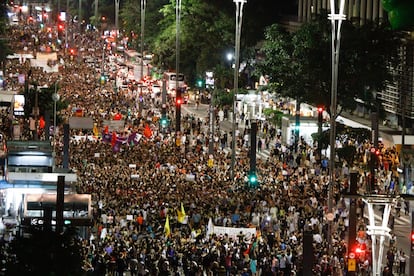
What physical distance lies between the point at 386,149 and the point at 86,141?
14.8m

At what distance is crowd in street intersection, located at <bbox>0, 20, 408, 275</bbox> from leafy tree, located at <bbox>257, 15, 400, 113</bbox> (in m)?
3.66

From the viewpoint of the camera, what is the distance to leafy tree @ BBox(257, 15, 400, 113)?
71875mm

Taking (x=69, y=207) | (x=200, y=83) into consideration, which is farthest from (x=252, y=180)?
(x=200, y=83)

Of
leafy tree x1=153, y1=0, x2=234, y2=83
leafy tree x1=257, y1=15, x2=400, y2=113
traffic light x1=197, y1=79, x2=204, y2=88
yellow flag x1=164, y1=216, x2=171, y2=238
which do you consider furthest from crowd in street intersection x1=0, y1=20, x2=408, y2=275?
leafy tree x1=153, y1=0, x2=234, y2=83

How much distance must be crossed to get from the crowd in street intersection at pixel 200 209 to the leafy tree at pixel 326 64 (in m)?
3.66

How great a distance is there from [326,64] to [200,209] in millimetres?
28190

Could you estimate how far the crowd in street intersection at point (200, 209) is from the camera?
121 feet

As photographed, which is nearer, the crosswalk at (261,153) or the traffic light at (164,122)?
the crosswalk at (261,153)

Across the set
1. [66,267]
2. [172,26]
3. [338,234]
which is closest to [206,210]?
[338,234]

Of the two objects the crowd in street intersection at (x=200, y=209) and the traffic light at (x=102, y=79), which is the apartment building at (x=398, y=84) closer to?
the crowd in street intersection at (x=200, y=209)

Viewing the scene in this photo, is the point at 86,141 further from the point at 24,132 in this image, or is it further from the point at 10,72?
the point at 10,72

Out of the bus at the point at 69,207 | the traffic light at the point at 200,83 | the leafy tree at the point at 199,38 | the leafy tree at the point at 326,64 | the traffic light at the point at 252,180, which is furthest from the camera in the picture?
the leafy tree at the point at 199,38

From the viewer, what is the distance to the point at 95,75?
12575 centimetres

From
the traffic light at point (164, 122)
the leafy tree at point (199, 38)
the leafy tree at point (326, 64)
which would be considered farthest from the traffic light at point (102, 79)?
the leafy tree at point (326, 64)
